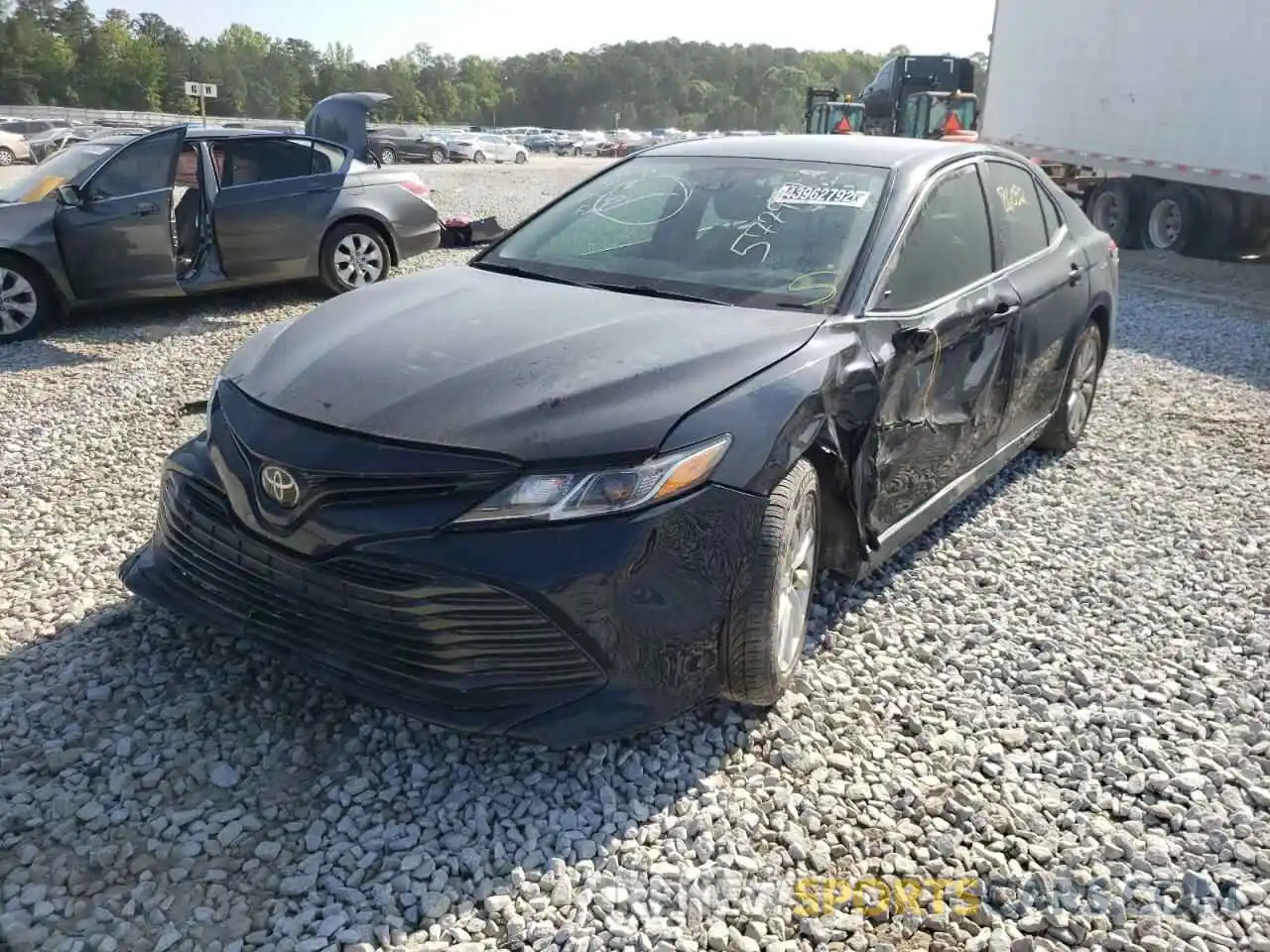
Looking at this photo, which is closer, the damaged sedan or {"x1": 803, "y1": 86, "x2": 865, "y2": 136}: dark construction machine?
the damaged sedan

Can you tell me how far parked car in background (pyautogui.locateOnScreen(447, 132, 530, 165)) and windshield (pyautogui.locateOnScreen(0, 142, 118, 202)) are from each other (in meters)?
37.6

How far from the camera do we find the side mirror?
768 cm

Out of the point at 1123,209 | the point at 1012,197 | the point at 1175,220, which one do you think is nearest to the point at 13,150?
the point at 1123,209

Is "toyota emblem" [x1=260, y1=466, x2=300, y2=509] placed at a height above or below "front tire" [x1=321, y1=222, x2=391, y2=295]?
above

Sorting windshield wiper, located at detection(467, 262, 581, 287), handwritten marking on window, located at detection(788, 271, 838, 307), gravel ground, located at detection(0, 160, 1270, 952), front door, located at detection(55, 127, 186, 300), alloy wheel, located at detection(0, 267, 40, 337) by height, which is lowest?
gravel ground, located at detection(0, 160, 1270, 952)

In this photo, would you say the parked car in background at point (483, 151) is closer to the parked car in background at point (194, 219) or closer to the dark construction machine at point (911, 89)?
the dark construction machine at point (911, 89)

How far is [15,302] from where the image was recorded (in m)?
7.64

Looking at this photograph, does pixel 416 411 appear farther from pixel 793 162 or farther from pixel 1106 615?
pixel 1106 615

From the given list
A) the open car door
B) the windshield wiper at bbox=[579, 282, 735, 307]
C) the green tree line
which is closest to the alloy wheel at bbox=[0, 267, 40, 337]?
the open car door

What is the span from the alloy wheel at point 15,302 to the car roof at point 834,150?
538cm

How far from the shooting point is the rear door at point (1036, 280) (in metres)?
4.46

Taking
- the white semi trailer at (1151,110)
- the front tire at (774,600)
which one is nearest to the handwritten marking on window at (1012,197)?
the front tire at (774,600)

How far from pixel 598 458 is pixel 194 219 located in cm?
711

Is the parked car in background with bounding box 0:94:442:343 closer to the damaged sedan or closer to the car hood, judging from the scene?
the damaged sedan
